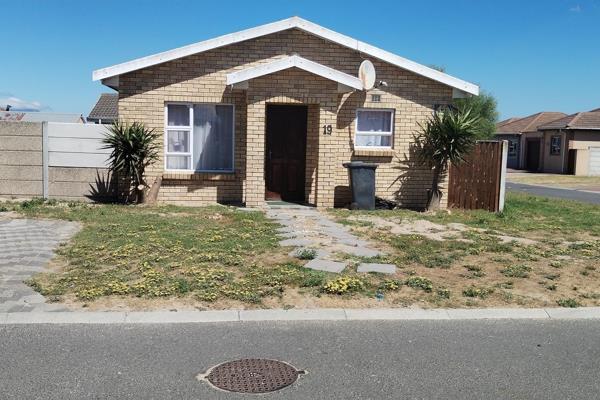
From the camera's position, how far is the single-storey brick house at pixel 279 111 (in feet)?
44.4

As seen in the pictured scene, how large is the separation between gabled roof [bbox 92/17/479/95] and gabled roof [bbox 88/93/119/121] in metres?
23.8

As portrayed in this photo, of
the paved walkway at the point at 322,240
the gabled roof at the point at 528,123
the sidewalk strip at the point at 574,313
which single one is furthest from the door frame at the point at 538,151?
the sidewalk strip at the point at 574,313

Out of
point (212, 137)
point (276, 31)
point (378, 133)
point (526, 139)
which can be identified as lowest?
point (212, 137)

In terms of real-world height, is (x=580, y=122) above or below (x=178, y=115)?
above

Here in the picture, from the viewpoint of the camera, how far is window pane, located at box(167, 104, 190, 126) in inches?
560

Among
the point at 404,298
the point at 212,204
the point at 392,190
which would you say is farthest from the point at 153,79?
the point at 404,298

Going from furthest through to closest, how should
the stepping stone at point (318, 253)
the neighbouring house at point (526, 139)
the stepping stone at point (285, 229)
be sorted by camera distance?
the neighbouring house at point (526, 139)
the stepping stone at point (285, 229)
the stepping stone at point (318, 253)

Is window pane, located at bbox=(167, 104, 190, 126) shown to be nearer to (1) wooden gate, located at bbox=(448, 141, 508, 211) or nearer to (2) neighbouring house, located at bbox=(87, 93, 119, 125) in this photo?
(1) wooden gate, located at bbox=(448, 141, 508, 211)

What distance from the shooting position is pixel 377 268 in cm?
778

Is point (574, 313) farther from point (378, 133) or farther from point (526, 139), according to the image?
point (526, 139)

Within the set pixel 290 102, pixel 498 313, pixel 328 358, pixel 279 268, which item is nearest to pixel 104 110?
pixel 290 102

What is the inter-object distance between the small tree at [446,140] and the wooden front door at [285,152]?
2974mm

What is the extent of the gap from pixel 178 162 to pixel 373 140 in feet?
15.6

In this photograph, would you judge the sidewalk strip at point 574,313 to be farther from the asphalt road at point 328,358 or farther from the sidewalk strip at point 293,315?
the sidewalk strip at point 293,315
